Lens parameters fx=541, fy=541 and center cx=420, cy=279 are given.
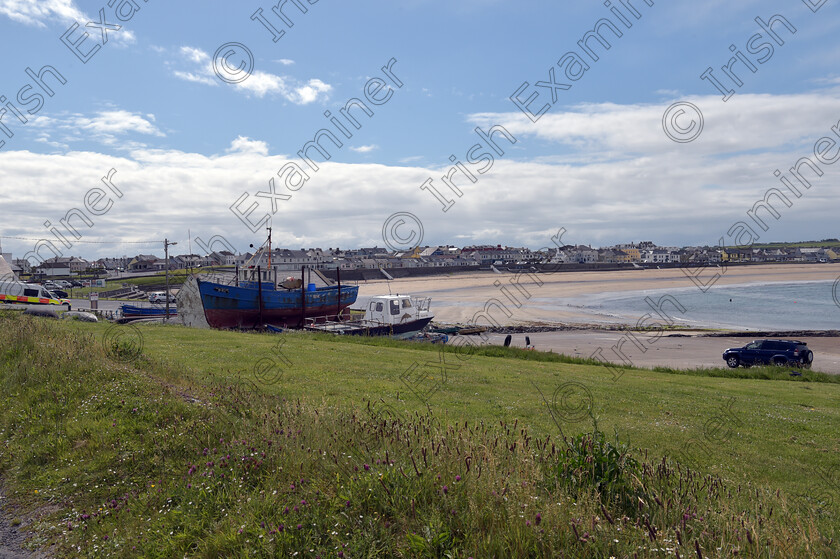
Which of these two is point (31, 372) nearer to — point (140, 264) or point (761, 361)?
point (761, 361)

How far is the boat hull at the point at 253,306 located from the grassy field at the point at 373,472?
97.1ft

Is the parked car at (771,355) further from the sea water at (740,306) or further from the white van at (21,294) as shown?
the white van at (21,294)

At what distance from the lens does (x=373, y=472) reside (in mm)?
5055

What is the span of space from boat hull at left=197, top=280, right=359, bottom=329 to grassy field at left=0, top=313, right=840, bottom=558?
29.6 meters

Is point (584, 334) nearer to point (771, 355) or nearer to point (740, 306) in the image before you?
point (771, 355)

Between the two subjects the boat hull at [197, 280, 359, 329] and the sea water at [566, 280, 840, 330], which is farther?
the sea water at [566, 280, 840, 330]

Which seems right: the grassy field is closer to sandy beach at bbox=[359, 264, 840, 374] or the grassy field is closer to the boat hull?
sandy beach at bbox=[359, 264, 840, 374]

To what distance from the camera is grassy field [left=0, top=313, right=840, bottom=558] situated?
4262 millimetres

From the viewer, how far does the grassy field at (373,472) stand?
14.0 ft

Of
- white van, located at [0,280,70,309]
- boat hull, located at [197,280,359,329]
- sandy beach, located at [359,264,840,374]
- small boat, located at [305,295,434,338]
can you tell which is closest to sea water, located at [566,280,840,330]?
sandy beach, located at [359,264,840,374]

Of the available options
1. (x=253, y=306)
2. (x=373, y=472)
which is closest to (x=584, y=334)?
(x=253, y=306)

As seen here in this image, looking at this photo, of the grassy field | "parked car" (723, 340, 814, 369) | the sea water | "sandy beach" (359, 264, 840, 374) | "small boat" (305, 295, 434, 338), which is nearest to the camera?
the grassy field

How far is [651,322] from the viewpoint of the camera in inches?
2249

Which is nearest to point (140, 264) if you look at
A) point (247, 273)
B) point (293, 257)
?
point (293, 257)
